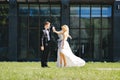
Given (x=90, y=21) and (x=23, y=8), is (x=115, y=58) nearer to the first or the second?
(x=90, y=21)

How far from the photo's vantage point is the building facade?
1446 inches

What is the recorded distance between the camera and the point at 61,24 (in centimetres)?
3700

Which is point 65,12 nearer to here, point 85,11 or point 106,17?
point 85,11

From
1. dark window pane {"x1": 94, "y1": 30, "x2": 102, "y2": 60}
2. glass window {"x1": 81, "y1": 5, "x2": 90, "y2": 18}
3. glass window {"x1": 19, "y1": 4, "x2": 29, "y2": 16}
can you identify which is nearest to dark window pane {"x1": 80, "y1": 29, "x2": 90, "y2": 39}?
dark window pane {"x1": 94, "y1": 30, "x2": 102, "y2": 60}

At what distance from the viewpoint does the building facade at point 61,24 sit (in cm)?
3672

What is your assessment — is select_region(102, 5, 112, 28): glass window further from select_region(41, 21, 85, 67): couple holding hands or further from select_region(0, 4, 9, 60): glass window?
select_region(41, 21, 85, 67): couple holding hands

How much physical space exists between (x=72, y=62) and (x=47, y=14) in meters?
18.7

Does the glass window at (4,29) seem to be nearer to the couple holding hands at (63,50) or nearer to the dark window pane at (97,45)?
the dark window pane at (97,45)

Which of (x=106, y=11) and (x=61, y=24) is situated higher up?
(x=106, y=11)

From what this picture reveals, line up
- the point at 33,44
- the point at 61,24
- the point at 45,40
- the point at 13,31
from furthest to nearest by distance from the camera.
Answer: the point at 33,44
the point at 61,24
the point at 13,31
the point at 45,40

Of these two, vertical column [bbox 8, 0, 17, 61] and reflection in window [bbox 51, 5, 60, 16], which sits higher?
reflection in window [bbox 51, 5, 60, 16]

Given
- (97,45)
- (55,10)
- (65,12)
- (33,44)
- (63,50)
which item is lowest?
(97,45)

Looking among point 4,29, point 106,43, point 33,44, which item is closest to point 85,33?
point 106,43

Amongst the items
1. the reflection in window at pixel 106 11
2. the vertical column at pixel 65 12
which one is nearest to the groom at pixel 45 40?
the vertical column at pixel 65 12
